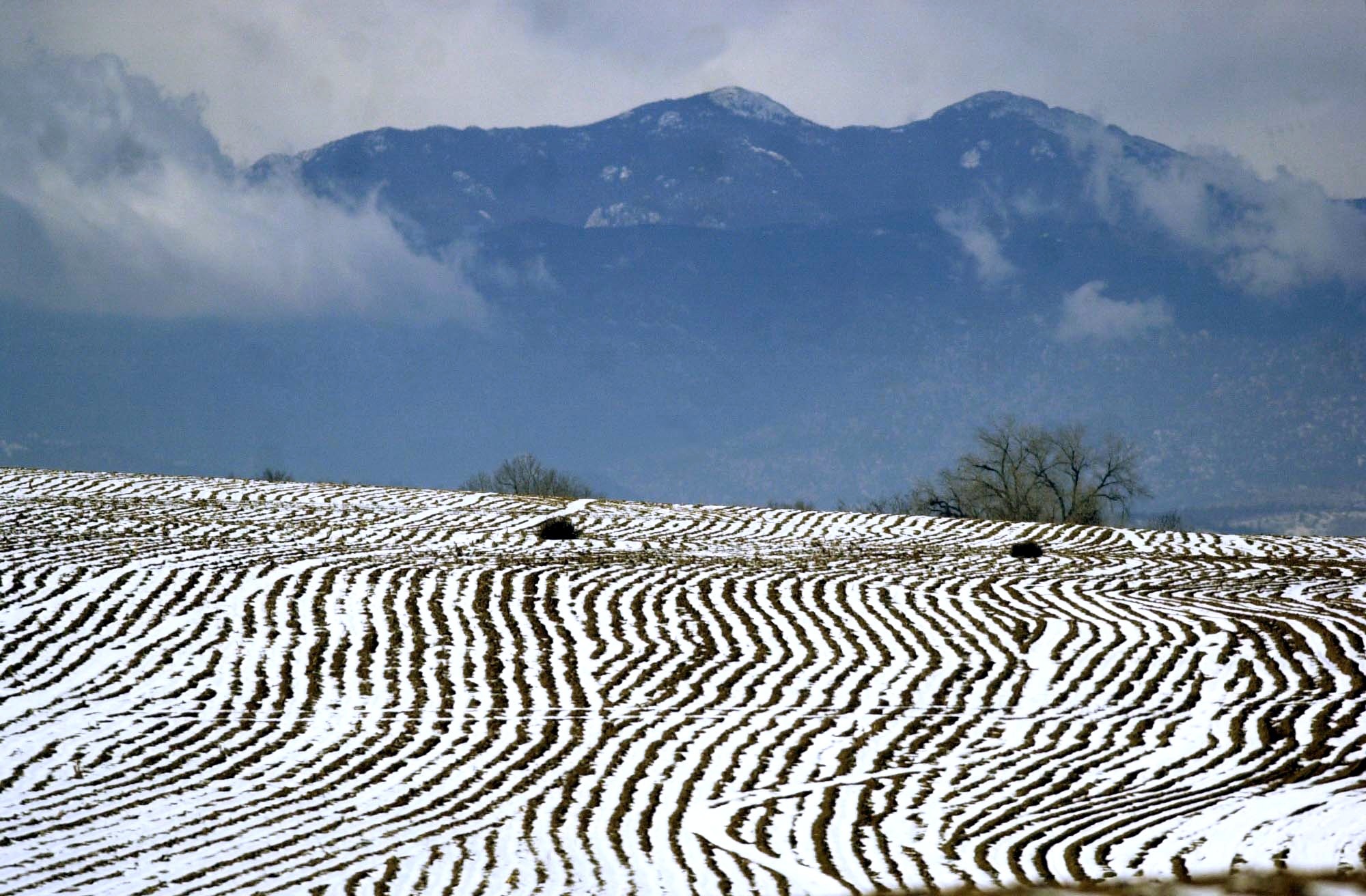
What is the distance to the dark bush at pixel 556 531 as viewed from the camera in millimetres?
33438

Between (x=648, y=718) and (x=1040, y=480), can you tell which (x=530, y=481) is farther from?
(x=648, y=718)

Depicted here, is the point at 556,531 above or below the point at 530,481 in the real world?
below

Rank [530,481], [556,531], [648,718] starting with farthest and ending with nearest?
[530,481] < [556,531] < [648,718]

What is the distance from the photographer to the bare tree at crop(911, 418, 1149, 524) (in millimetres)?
A: 73812

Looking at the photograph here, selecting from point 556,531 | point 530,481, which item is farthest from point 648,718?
point 530,481

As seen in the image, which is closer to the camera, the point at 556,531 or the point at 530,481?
the point at 556,531

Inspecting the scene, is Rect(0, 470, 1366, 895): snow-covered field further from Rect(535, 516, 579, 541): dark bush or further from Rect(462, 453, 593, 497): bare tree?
Rect(462, 453, 593, 497): bare tree

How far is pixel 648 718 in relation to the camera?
18234 millimetres

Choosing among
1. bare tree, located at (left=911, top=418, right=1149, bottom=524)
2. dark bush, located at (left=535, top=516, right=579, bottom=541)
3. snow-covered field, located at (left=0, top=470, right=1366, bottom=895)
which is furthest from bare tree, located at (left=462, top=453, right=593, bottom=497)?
snow-covered field, located at (left=0, top=470, right=1366, bottom=895)

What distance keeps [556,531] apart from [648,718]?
15594 millimetres

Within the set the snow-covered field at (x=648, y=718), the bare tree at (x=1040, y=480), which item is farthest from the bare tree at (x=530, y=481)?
the snow-covered field at (x=648, y=718)

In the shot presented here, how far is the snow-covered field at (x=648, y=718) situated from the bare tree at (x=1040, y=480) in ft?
141

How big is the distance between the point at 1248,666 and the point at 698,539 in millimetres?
17433

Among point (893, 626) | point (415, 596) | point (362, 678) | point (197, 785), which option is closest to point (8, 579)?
point (415, 596)
